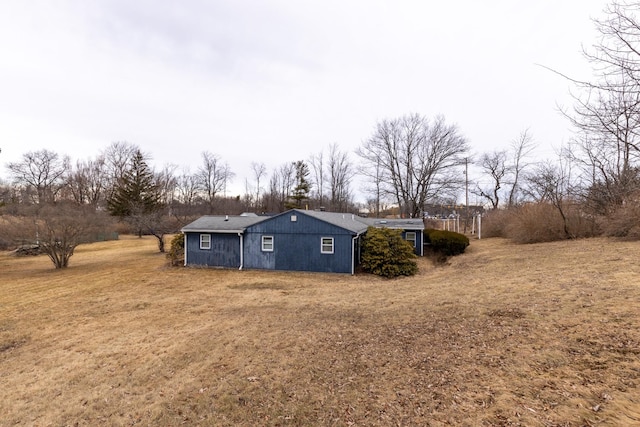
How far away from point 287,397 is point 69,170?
5616 cm

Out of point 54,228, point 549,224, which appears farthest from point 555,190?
point 54,228

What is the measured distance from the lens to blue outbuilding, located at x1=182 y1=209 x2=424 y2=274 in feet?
48.7

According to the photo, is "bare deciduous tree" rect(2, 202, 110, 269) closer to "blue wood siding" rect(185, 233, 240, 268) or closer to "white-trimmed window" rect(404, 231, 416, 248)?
"blue wood siding" rect(185, 233, 240, 268)

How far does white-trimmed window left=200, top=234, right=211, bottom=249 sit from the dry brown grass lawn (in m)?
7.04

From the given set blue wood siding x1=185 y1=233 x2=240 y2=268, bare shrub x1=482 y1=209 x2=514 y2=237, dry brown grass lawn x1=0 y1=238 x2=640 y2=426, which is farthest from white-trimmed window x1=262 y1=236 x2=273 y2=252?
bare shrub x1=482 y1=209 x2=514 y2=237

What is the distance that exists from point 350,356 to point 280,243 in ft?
36.1

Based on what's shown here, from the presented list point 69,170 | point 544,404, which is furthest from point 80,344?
point 69,170

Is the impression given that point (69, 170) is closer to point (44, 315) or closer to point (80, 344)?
point (44, 315)

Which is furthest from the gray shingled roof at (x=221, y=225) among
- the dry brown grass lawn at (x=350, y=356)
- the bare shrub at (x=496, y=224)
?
the bare shrub at (x=496, y=224)

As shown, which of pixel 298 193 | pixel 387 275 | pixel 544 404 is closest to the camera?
pixel 544 404

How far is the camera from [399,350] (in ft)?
16.7

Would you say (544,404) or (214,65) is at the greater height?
(214,65)

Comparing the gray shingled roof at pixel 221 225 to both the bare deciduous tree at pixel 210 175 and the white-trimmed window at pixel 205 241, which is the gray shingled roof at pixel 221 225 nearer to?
the white-trimmed window at pixel 205 241

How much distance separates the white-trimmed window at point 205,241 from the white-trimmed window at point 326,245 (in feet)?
22.4
